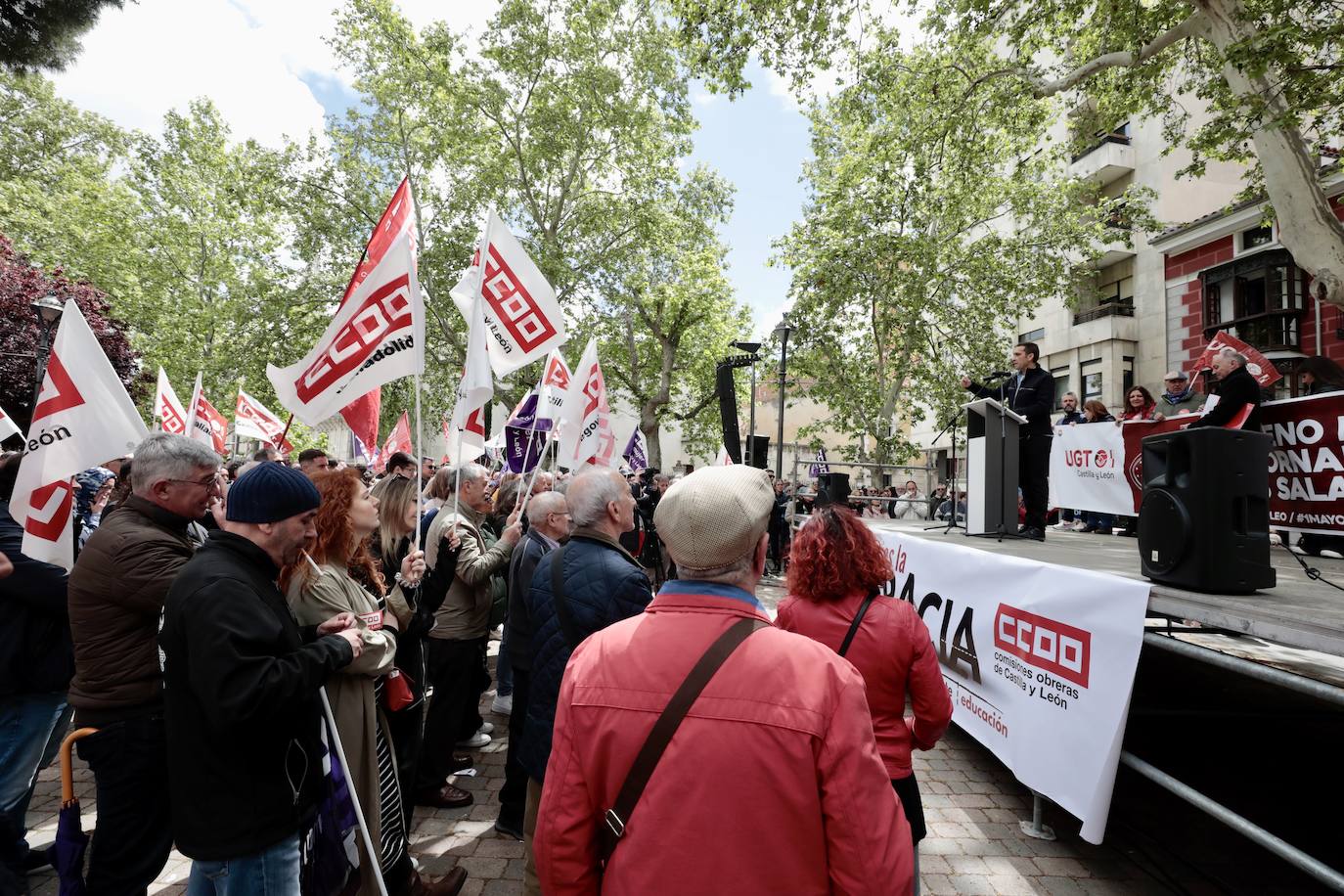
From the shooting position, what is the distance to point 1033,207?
21.8 m

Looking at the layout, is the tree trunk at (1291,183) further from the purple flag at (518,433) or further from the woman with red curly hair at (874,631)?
the purple flag at (518,433)

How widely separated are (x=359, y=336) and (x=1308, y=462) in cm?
→ 736

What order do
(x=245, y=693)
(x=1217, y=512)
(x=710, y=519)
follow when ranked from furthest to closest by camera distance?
(x=1217, y=512) → (x=245, y=693) → (x=710, y=519)

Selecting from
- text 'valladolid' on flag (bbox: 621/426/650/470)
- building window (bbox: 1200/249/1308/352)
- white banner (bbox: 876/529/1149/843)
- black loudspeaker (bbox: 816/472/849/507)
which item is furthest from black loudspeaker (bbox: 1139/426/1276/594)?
building window (bbox: 1200/249/1308/352)

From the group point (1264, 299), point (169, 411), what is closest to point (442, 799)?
point (169, 411)

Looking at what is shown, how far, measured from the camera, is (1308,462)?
5.70 metres

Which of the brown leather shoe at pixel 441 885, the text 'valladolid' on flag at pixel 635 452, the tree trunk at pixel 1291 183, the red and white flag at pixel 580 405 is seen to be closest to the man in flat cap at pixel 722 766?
the brown leather shoe at pixel 441 885

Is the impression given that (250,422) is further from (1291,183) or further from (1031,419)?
(1291,183)

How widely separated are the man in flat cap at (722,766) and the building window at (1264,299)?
24724 millimetres

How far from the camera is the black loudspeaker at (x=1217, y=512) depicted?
3.04 metres

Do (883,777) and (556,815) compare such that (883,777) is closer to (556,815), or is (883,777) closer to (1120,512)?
(556,815)

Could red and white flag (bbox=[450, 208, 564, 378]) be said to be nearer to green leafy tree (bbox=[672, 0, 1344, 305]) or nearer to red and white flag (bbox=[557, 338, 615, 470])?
red and white flag (bbox=[557, 338, 615, 470])

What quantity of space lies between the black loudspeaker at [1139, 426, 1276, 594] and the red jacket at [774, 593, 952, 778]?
1493 millimetres

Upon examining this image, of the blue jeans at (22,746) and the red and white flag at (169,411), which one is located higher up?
the red and white flag at (169,411)
